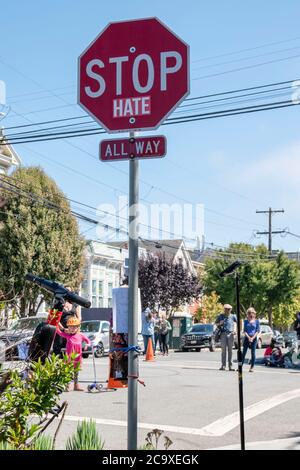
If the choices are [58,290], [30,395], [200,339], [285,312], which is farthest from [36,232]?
[285,312]

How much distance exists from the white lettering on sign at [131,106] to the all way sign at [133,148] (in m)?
0.17

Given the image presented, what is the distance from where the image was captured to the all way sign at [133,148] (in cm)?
435

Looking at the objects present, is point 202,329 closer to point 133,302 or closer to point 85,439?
point 85,439

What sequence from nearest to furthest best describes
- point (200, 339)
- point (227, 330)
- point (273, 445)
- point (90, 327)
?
point (273, 445) → point (227, 330) → point (90, 327) → point (200, 339)

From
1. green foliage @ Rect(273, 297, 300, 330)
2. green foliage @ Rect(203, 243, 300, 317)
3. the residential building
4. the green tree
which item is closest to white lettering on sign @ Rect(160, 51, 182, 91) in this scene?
the green tree

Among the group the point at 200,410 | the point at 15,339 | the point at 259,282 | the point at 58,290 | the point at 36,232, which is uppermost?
the point at 36,232

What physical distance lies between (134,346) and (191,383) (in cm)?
997

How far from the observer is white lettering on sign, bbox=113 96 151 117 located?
4371 millimetres

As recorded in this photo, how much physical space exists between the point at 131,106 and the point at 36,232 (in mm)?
31317

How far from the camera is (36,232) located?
35.2 meters

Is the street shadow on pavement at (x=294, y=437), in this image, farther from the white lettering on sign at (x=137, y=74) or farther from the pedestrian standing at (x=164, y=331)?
the pedestrian standing at (x=164, y=331)

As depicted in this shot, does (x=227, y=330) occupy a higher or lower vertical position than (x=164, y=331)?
higher

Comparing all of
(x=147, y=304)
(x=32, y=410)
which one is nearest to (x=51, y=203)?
(x=147, y=304)
